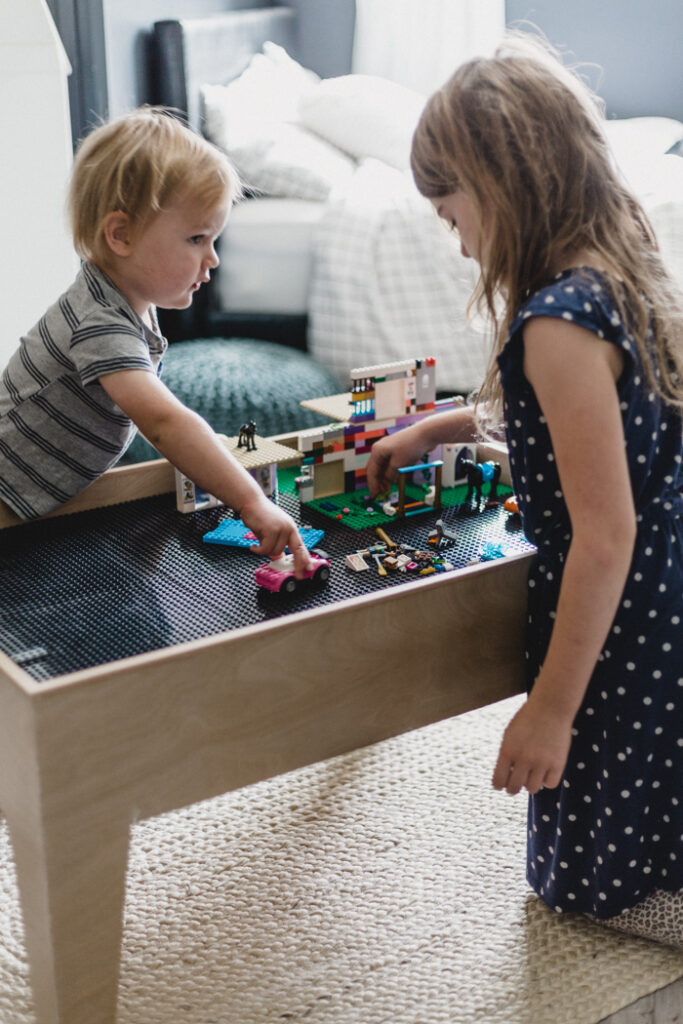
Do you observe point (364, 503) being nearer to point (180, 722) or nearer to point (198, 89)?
point (180, 722)

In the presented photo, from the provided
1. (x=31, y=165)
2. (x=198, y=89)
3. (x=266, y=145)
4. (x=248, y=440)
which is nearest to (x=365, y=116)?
(x=266, y=145)

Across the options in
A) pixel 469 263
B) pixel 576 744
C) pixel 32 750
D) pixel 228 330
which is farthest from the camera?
pixel 228 330

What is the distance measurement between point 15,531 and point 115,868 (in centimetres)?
43

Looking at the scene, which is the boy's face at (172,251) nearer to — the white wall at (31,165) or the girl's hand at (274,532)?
the girl's hand at (274,532)

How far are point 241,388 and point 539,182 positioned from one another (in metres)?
1.05

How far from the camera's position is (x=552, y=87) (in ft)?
2.82

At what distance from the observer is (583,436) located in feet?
2.62

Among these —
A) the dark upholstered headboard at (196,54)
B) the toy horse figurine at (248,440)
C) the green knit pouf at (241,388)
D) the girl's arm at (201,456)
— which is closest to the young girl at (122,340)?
the girl's arm at (201,456)

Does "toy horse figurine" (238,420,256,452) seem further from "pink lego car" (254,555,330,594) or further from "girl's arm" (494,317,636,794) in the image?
"girl's arm" (494,317,636,794)

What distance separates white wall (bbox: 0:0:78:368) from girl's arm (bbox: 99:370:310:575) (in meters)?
0.97

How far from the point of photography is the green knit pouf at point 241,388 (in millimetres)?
1820

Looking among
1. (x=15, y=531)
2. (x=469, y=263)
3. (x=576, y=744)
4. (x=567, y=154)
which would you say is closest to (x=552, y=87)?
(x=567, y=154)

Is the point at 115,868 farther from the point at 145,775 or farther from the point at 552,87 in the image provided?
the point at 552,87

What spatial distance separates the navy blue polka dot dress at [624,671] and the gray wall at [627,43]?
173 centimetres
